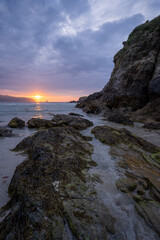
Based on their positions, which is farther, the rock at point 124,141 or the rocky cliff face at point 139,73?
the rocky cliff face at point 139,73

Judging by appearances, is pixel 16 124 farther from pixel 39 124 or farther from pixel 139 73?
pixel 139 73

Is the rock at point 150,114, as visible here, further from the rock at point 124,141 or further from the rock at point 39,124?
the rock at point 39,124

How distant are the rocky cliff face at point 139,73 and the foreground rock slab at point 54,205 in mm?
12275

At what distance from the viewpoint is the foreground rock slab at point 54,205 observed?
1314 millimetres

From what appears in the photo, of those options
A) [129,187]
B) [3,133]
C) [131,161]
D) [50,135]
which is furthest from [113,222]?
[3,133]

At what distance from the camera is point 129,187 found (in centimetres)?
212

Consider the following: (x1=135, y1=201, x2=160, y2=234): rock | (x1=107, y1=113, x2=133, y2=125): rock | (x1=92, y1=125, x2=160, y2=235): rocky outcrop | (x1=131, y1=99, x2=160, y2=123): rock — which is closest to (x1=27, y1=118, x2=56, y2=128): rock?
(x1=92, y1=125, x2=160, y2=235): rocky outcrop

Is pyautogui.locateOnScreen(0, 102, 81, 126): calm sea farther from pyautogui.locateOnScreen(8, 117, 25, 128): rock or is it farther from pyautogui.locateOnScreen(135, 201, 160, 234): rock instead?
pyautogui.locateOnScreen(135, 201, 160, 234): rock

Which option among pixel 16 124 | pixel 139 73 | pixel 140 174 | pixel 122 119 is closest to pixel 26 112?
pixel 16 124

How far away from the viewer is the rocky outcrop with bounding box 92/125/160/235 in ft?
5.58

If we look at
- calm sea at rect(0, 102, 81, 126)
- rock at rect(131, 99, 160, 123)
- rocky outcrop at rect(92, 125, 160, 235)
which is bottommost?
calm sea at rect(0, 102, 81, 126)

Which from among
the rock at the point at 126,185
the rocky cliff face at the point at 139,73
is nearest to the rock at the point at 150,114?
the rocky cliff face at the point at 139,73

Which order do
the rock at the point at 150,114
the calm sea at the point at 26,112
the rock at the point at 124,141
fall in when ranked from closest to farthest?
the rock at the point at 124,141 < the rock at the point at 150,114 < the calm sea at the point at 26,112

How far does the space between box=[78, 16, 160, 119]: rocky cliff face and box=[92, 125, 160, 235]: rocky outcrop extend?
9.51 meters
